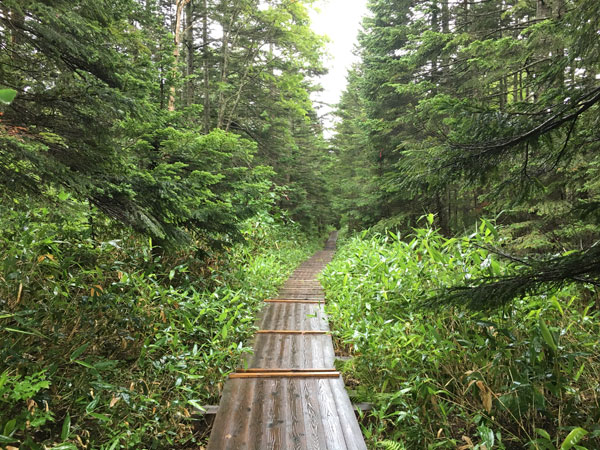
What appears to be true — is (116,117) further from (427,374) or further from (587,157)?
(587,157)

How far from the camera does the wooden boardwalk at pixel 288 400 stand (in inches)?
92.2

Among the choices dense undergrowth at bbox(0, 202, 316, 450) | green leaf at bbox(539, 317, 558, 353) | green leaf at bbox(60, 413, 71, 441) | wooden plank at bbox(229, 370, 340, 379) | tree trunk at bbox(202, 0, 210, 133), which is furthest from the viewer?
tree trunk at bbox(202, 0, 210, 133)

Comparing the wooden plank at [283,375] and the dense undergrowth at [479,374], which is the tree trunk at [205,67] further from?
the dense undergrowth at [479,374]

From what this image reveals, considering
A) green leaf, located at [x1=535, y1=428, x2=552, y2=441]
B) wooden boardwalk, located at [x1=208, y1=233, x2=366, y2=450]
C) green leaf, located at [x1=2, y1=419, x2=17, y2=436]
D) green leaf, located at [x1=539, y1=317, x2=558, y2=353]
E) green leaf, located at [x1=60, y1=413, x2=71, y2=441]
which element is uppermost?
green leaf, located at [x1=539, y1=317, x2=558, y2=353]

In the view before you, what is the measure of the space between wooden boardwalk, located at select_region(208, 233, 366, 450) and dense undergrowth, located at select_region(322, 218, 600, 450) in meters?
0.27

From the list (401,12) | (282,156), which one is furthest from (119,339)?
(401,12)

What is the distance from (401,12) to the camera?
34.3 ft

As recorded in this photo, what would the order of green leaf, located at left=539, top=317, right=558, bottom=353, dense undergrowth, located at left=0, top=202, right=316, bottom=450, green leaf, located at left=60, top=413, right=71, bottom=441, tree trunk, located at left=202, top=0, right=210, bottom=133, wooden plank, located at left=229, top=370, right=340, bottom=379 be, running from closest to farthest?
1. green leaf, located at left=60, top=413, right=71, bottom=441
2. dense undergrowth, located at left=0, top=202, right=316, bottom=450
3. green leaf, located at left=539, top=317, right=558, bottom=353
4. wooden plank, located at left=229, top=370, right=340, bottom=379
5. tree trunk, located at left=202, top=0, right=210, bottom=133

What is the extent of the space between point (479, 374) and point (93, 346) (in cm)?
345

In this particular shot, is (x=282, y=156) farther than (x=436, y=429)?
Yes

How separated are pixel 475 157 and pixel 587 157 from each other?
3.19m

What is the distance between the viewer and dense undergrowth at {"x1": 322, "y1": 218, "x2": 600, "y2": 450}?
85.4 inches

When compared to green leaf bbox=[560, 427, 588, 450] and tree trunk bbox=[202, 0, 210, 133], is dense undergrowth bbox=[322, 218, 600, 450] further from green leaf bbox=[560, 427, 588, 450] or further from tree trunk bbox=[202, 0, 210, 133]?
tree trunk bbox=[202, 0, 210, 133]

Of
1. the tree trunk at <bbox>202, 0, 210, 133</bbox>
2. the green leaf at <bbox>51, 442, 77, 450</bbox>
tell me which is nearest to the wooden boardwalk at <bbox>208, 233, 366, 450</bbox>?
the green leaf at <bbox>51, 442, 77, 450</bbox>
